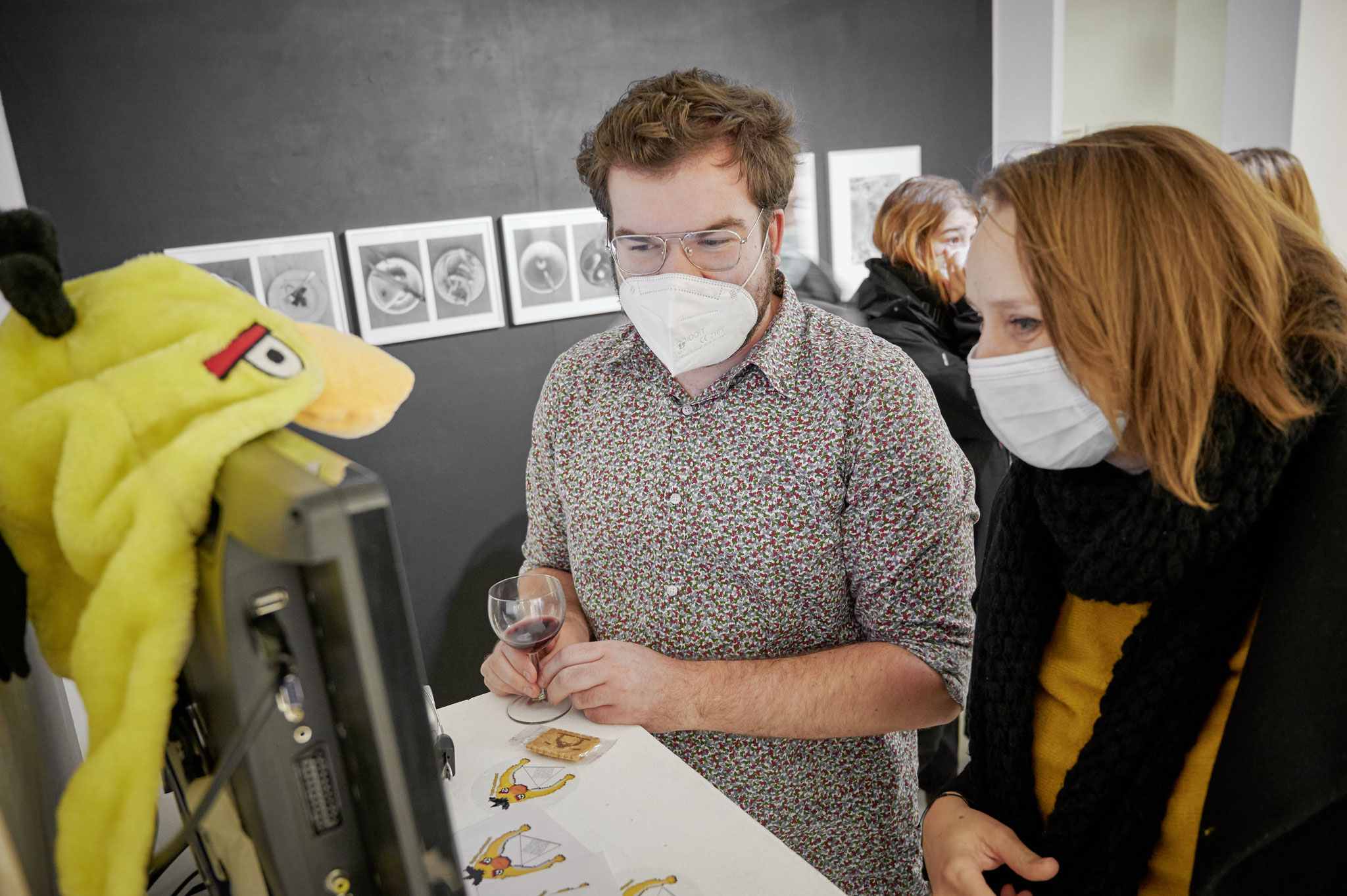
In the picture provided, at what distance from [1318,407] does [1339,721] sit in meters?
0.31

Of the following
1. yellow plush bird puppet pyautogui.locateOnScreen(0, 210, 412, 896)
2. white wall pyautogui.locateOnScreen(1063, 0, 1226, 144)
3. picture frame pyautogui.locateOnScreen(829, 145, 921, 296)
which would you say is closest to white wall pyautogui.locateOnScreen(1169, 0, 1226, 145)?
white wall pyautogui.locateOnScreen(1063, 0, 1226, 144)

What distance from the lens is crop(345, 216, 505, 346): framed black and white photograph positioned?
9.47 ft

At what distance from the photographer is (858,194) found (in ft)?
12.9

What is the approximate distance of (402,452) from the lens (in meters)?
3.03

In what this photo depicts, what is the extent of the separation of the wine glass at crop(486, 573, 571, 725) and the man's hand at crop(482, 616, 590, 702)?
0.12ft

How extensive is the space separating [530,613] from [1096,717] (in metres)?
0.84

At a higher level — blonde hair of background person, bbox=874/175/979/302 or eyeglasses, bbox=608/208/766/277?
eyeglasses, bbox=608/208/766/277

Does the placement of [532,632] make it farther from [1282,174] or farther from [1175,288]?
[1282,174]

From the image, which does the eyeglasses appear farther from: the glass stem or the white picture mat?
the white picture mat

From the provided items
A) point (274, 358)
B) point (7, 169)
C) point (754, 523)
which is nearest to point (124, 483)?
point (274, 358)

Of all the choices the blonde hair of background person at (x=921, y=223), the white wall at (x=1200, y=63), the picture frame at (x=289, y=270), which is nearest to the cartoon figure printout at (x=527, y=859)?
the picture frame at (x=289, y=270)

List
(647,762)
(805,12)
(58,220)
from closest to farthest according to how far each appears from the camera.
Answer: (647,762) < (58,220) < (805,12)

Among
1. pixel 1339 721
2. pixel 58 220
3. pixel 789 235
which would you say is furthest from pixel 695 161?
pixel 789 235

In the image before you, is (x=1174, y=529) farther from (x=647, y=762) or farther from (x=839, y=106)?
(x=839, y=106)
